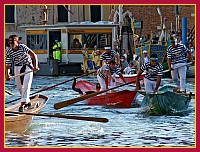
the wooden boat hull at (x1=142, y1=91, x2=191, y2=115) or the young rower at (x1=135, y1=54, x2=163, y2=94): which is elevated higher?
the young rower at (x1=135, y1=54, x2=163, y2=94)

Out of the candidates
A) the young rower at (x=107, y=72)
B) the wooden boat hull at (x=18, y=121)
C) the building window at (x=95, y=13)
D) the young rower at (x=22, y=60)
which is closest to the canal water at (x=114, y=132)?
the wooden boat hull at (x=18, y=121)

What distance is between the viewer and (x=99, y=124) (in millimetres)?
8422

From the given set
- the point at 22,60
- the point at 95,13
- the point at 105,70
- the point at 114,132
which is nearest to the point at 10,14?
the point at 95,13

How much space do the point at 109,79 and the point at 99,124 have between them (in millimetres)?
2437

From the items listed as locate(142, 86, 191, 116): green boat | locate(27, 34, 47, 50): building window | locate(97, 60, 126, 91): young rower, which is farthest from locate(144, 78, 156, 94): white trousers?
locate(27, 34, 47, 50): building window

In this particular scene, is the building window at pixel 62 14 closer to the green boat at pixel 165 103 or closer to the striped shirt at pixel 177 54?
the striped shirt at pixel 177 54

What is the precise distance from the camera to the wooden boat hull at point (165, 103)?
8984mm

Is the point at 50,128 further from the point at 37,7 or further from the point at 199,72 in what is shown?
the point at 37,7

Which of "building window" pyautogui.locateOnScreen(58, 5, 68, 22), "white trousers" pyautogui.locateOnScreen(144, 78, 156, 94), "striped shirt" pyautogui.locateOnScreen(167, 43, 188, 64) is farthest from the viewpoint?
"building window" pyautogui.locateOnScreen(58, 5, 68, 22)

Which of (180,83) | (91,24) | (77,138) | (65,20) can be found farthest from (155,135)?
(65,20)

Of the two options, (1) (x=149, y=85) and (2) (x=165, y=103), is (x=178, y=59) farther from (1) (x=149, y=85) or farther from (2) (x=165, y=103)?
(2) (x=165, y=103)

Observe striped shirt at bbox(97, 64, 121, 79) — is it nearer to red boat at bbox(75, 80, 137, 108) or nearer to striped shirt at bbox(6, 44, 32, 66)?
red boat at bbox(75, 80, 137, 108)

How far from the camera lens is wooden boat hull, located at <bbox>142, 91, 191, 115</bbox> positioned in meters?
8.98

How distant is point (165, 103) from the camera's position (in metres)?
9.08
